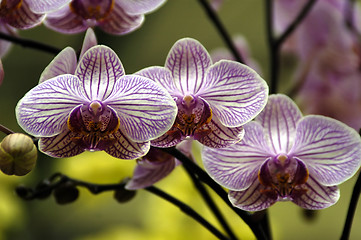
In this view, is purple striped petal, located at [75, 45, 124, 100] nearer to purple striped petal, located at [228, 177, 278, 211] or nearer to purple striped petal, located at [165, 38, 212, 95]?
→ purple striped petal, located at [165, 38, 212, 95]

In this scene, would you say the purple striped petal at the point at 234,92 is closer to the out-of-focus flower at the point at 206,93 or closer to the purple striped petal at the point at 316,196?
the out-of-focus flower at the point at 206,93

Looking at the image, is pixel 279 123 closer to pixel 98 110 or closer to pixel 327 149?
pixel 327 149

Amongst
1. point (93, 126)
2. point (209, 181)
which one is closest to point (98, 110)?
point (93, 126)

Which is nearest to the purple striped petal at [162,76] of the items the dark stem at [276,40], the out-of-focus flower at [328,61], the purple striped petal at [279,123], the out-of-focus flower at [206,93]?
the out-of-focus flower at [206,93]

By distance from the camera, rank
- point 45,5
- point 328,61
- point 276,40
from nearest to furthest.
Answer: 1. point 45,5
2. point 276,40
3. point 328,61

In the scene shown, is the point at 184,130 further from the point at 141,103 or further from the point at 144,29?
the point at 144,29

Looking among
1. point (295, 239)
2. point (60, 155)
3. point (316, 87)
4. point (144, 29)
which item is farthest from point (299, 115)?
point (144, 29)

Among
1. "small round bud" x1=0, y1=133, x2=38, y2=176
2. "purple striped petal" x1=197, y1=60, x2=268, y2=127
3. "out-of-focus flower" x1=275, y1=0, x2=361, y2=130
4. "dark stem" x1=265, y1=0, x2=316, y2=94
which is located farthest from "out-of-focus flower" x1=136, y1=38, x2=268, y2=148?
"out-of-focus flower" x1=275, y1=0, x2=361, y2=130
